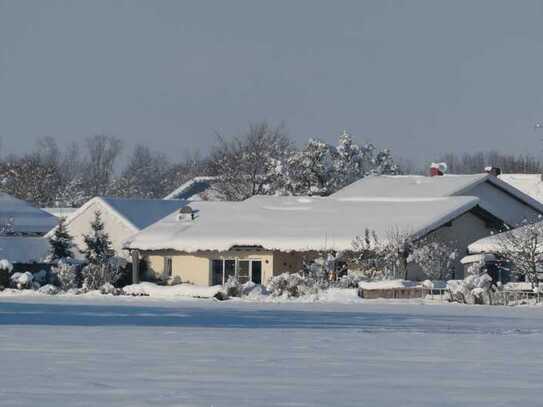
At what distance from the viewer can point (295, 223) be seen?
58.2 meters

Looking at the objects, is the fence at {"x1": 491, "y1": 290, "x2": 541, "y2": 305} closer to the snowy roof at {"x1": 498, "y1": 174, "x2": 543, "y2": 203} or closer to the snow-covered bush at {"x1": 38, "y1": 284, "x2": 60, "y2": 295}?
the snow-covered bush at {"x1": 38, "y1": 284, "x2": 60, "y2": 295}

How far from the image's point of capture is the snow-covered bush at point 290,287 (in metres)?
48.7

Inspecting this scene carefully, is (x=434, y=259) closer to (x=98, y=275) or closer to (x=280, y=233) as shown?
(x=280, y=233)

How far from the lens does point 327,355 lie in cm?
2223

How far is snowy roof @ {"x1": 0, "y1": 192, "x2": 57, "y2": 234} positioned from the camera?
84.9 m

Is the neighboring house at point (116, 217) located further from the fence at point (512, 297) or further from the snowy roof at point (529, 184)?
the fence at point (512, 297)

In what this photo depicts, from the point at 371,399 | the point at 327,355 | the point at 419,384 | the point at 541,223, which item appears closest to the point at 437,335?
the point at 327,355

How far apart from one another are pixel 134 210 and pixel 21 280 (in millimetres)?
17716

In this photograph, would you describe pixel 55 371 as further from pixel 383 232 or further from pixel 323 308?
pixel 383 232

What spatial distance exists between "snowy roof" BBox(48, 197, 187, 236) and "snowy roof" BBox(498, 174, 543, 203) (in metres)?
19.0

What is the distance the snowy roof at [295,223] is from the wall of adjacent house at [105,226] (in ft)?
20.3

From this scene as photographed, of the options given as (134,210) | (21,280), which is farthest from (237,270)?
(134,210)

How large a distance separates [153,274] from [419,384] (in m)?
41.4

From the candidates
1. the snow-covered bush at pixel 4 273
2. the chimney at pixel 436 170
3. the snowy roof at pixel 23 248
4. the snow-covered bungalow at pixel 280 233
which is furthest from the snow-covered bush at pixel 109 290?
the chimney at pixel 436 170
